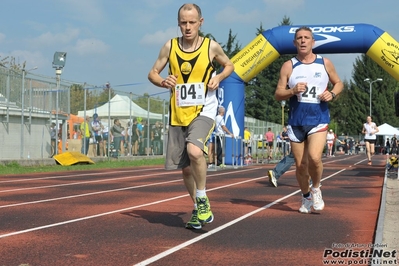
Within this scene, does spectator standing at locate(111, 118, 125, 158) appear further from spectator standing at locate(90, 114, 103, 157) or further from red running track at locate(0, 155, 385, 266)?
red running track at locate(0, 155, 385, 266)

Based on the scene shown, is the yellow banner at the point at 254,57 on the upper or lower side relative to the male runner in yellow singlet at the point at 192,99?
upper

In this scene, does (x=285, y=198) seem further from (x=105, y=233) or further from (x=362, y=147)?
(x=362, y=147)

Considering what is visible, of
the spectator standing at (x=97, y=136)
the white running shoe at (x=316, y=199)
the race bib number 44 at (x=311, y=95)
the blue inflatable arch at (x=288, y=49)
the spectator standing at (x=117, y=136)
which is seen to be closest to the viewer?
the race bib number 44 at (x=311, y=95)

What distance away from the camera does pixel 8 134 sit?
2125cm

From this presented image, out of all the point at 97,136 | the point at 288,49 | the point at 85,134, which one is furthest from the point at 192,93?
the point at 97,136

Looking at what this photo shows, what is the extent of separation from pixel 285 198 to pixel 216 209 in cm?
194

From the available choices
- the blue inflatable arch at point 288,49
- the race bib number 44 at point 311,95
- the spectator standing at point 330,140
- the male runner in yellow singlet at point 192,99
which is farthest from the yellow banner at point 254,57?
the spectator standing at point 330,140

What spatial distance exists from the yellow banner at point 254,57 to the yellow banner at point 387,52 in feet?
10.3

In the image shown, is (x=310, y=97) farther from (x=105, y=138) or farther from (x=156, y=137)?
(x=156, y=137)

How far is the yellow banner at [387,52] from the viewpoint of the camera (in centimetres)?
2072

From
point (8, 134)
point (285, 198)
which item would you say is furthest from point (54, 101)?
point (285, 198)

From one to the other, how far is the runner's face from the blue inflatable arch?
15.2m

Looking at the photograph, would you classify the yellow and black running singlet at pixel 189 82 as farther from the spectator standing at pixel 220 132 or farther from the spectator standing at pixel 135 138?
the spectator standing at pixel 135 138

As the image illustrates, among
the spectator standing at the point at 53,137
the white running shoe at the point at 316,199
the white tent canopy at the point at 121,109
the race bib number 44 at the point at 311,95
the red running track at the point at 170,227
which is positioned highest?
Answer: the white tent canopy at the point at 121,109
